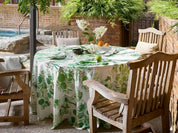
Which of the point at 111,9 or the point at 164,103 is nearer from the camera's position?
the point at 164,103

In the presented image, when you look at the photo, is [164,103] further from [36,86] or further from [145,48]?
[145,48]

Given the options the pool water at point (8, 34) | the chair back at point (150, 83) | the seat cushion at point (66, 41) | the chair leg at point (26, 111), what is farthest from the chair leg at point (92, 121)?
the pool water at point (8, 34)

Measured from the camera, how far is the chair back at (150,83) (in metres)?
2.41

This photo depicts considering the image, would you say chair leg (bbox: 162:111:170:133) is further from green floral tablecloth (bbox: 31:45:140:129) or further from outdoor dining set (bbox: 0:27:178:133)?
green floral tablecloth (bbox: 31:45:140:129)

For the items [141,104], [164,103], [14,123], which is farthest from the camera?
[14,123]

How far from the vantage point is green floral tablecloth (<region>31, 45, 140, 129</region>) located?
3238 millimetres

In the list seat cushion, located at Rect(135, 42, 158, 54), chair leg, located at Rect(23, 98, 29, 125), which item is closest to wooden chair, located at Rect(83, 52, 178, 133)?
chair leg, located at Rect(23, 98, 29, 125)

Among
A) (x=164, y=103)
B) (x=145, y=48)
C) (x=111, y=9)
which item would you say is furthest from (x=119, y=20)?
(x=164, y=103)

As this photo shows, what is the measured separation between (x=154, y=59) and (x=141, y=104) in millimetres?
435

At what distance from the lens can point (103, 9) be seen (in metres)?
6.25

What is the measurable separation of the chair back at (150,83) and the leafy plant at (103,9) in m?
3.60

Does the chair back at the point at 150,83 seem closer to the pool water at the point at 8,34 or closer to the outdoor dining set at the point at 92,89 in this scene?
the outdoor dining set at the point at 92,89

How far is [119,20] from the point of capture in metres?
6.36

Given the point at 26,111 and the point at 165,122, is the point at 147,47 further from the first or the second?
the point at 26,111
